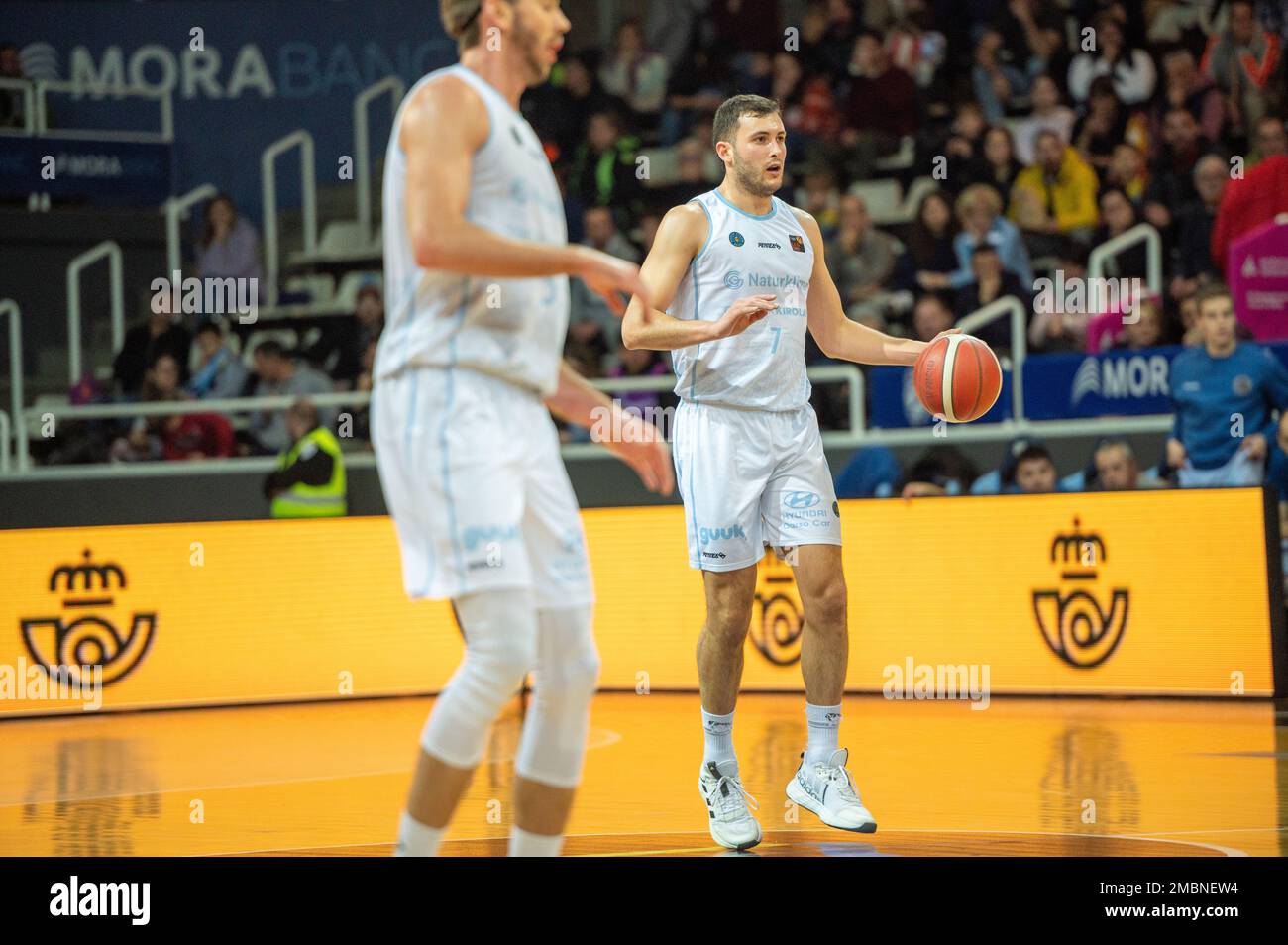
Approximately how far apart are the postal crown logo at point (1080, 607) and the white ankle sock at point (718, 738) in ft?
14.8

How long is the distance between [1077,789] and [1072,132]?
895cm

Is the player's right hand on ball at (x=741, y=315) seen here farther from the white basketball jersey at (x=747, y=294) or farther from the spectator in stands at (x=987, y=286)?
the spectator in stands at (x=987, y=286)

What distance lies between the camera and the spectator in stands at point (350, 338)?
14.8 metres

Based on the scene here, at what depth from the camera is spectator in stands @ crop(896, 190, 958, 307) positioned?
→ 13.8m

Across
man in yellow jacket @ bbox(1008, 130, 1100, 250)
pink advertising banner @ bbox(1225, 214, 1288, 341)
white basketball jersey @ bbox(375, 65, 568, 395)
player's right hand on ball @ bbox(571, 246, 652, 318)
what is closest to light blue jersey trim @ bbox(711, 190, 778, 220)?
white basketball jersey @ bbox(375, 65, 568, 395)

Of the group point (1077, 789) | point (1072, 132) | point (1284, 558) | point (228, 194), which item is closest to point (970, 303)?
point (1072, 132)

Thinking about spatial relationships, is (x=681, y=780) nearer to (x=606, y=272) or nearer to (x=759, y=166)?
(x=759, y=166)

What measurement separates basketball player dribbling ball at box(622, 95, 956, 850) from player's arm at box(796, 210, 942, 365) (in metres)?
0.01

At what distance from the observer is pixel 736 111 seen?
6.29 m

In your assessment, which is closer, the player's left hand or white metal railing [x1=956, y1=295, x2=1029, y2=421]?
the player's left hand

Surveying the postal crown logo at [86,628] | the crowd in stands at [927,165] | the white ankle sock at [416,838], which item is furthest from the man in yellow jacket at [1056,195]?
the white ankle sock at [416,838]

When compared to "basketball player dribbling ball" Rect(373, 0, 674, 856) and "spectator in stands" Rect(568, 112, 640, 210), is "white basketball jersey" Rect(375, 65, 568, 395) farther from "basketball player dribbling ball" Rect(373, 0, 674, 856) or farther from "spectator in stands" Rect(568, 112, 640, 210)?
"spectator in stands" Rect(568, 112, 640, 210)

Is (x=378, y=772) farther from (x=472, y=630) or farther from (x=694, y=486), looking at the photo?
(x=472, y=630)

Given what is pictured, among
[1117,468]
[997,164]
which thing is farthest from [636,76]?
[1117,468]
